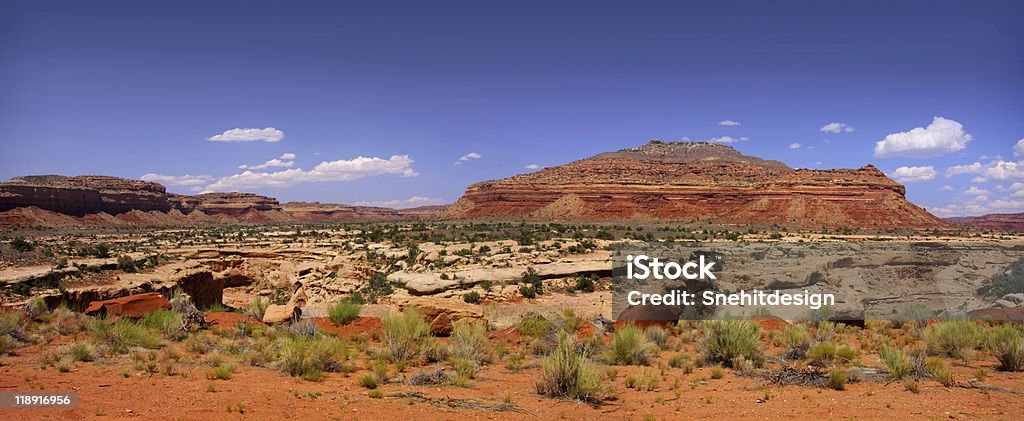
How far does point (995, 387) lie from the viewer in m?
7.36

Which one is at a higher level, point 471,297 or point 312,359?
point 312,359

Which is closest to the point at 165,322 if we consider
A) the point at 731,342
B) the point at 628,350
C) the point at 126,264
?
the point at 628,350

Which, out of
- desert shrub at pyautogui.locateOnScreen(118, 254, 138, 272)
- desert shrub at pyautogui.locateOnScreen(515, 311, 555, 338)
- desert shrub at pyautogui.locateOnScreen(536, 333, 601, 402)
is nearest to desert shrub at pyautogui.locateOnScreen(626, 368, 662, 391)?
desert shrub at pyautogui.locateOnScreen(536, 333, 601, 402)

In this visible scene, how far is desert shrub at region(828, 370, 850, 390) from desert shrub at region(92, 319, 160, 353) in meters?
11.3

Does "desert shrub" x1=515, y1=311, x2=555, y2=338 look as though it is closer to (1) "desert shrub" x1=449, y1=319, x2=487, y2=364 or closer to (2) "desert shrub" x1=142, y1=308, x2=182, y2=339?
(1) "desert shrub" x1=449, y1=319, x2=487, y2=364

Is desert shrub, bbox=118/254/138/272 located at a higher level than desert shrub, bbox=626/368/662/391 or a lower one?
higher

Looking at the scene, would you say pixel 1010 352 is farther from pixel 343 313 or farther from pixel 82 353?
pixel 82 353

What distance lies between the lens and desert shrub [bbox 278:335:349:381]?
26.8 ft

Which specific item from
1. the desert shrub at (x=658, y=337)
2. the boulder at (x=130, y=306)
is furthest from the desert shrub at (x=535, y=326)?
the boulder at (x=130, y=306)

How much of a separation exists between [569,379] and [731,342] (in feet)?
12.4

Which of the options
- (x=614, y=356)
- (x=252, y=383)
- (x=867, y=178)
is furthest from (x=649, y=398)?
(x=867, y=178)

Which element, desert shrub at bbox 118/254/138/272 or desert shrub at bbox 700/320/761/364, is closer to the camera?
desert shrub at bbox 700/320/761/364

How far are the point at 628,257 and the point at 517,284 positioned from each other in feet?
29.2

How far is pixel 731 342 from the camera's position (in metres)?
9.62
